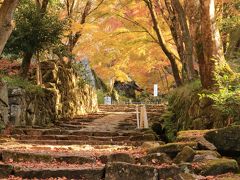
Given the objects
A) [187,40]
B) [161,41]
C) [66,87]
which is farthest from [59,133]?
[66,87]

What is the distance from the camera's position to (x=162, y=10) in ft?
53.5

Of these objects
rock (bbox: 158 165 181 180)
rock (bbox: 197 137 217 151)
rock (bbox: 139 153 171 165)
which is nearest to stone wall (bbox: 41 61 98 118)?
rock (bbox: 139 153 171 165)

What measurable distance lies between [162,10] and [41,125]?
7221mm

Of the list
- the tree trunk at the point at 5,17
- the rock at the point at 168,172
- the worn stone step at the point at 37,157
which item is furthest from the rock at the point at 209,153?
the tree trunk at the point at 5,17

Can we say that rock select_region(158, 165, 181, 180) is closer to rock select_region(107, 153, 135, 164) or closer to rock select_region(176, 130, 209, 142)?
rock select_region(107, 153, 135, 164)

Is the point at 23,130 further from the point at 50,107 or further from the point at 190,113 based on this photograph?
the point at 190,113

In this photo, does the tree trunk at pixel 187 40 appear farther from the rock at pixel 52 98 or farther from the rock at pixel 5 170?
the rock at pixel 5 170

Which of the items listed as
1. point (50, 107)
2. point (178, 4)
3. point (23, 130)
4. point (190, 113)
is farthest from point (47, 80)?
point (190, 113)

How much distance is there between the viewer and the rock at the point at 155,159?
6.44m

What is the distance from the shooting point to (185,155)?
629 cm

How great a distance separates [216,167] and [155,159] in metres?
1.22

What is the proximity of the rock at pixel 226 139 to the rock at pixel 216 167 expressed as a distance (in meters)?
0.66

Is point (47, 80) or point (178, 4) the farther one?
point (47, 80)

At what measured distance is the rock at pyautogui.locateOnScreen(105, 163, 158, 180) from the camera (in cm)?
568
